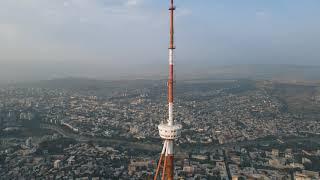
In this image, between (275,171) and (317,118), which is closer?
(275,171)

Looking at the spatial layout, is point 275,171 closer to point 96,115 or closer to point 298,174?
point 298,174

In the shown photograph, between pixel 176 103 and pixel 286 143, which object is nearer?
pixel 286 143

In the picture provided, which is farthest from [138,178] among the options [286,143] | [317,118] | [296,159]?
[317,118]

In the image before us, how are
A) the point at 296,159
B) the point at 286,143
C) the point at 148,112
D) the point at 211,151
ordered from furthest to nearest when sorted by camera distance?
the point at 148,112 → the point at 286,143 → the point at 211,151 → the point at 296,159

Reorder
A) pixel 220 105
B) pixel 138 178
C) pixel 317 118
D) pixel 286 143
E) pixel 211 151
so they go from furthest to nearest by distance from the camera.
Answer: pixel 220 105 → pixel 317 118 → pixel 286 143 → pixel 211 151 → pixel 138 178

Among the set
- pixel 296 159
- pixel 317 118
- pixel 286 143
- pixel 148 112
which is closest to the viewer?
pixel 296 159

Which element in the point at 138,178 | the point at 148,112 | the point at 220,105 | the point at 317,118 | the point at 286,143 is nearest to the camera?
the point at 138,178

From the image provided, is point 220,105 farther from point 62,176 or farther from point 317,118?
point 62,176

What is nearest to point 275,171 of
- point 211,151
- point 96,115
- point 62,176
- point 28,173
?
point 211,151
